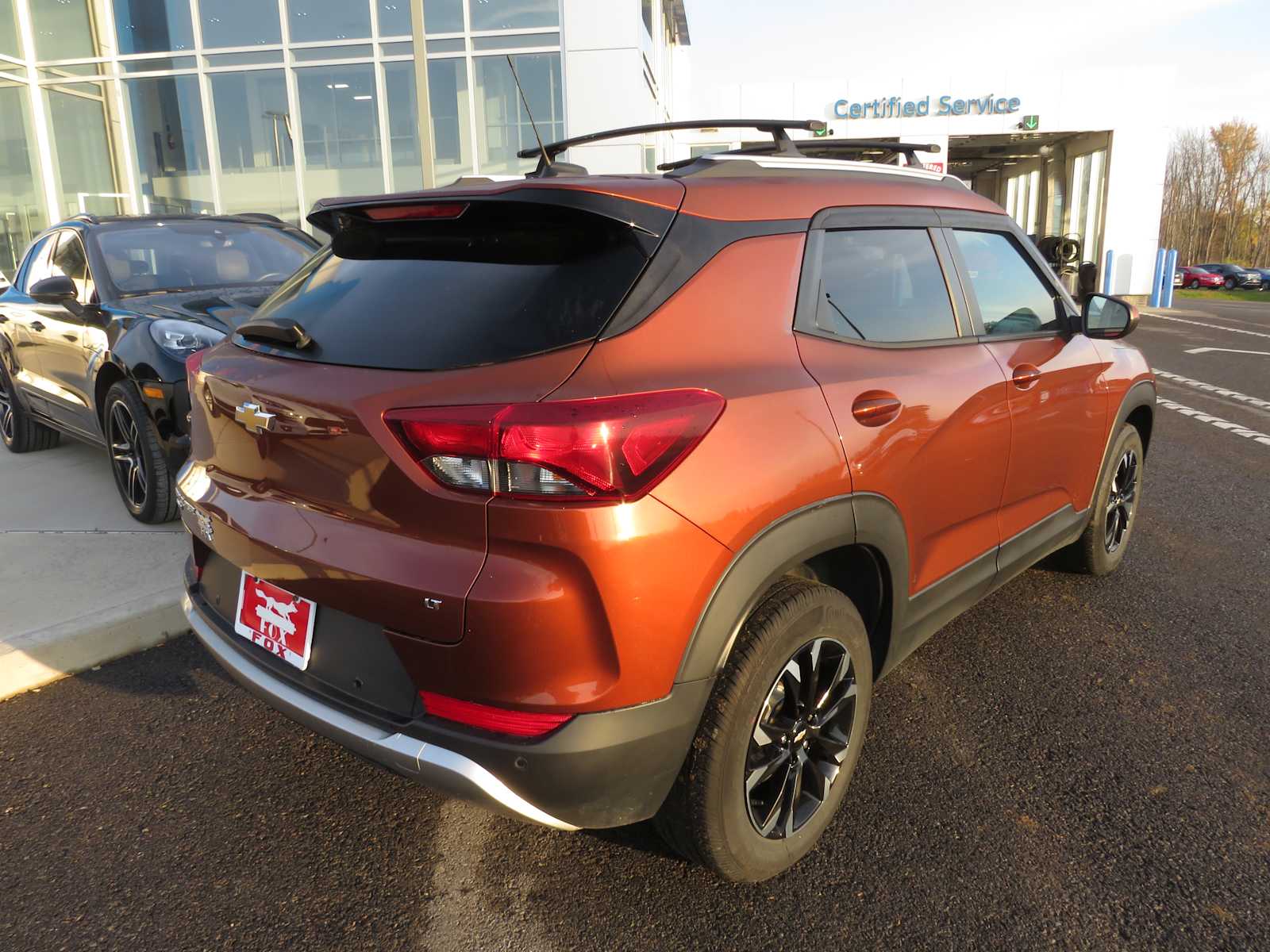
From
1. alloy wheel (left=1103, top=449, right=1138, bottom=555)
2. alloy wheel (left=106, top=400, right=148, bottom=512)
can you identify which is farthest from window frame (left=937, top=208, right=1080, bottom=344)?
alloy wheel (left=106, top=400, right=148, bottom=512)

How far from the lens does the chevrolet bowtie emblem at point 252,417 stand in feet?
7.18

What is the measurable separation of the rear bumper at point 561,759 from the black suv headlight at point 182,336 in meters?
3.01

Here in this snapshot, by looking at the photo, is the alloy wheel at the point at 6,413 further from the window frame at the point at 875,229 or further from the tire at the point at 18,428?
the window frame at the point at 875,229

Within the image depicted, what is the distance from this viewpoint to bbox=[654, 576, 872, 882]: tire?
80.3 inches

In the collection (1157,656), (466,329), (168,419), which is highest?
(466,329)

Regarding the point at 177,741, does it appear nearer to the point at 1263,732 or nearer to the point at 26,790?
the point at 26,790

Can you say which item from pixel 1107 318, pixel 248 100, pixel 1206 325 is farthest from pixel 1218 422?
pixel 248 100

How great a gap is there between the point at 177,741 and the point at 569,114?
14916 millimetres

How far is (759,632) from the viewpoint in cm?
207

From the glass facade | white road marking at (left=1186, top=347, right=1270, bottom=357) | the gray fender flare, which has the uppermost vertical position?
the glass facade

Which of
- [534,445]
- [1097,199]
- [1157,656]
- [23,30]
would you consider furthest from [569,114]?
[1097,199]

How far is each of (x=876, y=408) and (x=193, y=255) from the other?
4793 mm

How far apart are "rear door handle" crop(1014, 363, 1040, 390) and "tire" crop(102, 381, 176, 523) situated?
12.3ft

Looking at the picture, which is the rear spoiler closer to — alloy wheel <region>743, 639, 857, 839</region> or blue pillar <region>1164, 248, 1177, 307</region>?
alloy wheel <region>743, 639, 857, 839</region>
